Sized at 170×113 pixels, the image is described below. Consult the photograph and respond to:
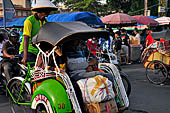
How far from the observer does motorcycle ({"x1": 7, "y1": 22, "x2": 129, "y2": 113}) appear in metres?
3.42

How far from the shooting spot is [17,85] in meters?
4.75

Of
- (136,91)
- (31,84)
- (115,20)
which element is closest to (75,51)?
(31,84)

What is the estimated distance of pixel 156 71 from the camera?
26.1 ft

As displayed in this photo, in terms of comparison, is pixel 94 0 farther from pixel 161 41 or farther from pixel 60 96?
pixel 60 96

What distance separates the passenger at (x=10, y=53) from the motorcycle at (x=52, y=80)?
129 cm

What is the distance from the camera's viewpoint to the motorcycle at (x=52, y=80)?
11.2 ft

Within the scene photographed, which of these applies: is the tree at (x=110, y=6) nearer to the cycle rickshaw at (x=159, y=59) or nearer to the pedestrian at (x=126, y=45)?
the pedestrian at (x=126, y=45)

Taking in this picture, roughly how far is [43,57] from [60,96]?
983 millimetres

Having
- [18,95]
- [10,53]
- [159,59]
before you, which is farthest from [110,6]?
[18,95]

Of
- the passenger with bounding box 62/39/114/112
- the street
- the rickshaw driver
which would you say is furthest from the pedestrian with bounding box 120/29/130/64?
the passenger with bounding box 62/39/114/112

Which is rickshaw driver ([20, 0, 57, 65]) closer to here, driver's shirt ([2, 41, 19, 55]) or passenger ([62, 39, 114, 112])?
passenger ([62, 39, 114, 112])

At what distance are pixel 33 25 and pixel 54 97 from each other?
65.2 inches

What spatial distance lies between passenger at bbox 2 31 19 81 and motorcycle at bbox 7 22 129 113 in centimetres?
129

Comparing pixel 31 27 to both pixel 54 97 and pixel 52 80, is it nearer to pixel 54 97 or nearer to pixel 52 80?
pixel 52 80
